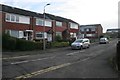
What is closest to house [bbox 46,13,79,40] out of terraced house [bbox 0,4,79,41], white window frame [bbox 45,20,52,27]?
terraced house [bbox 0,4,79,41]

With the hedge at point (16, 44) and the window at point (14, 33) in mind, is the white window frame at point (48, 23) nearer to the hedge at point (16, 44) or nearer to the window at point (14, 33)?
the window at point (14, 33)

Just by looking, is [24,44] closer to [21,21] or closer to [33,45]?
[33,45]

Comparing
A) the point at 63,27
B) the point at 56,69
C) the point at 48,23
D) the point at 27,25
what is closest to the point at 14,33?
the point at 27,25

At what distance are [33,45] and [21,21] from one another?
1263cm

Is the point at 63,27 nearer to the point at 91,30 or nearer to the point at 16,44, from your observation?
the point at 16,44

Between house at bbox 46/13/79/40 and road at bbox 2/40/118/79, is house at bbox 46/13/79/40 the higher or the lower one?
the higher one

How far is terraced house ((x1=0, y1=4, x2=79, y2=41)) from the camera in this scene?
45.2 metres

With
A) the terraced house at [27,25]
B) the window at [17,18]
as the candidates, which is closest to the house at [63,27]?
the terraced house at [27,25]

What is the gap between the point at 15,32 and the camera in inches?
1875

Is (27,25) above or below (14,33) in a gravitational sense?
above

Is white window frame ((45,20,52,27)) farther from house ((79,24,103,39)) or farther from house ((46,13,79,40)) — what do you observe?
house ((79,24,103,39))

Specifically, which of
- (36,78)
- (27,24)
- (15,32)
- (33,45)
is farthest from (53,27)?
(36,78)

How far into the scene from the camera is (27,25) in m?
51.0

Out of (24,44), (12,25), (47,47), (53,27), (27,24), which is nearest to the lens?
(24,44)
